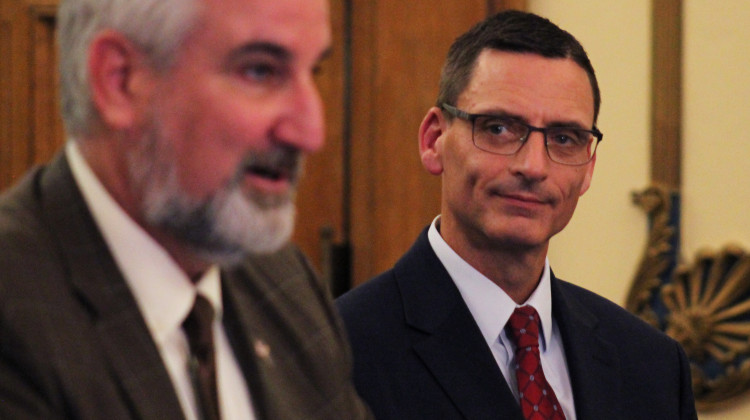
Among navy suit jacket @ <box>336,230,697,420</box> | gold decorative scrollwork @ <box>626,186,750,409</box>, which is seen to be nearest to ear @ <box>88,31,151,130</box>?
navy suit jacket @ <box>336,230,697,420</box>

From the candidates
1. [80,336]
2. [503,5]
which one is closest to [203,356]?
[80,336]

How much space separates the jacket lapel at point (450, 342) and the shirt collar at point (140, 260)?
792 millimetres

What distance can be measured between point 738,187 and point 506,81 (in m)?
1.49

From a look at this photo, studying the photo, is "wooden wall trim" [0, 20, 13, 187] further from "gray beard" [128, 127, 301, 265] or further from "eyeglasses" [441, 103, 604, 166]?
"gray beard" [128, 127, 301, 265]

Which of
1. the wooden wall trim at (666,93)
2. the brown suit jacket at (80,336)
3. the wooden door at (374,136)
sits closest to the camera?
the brown suit jacket at (80,336)

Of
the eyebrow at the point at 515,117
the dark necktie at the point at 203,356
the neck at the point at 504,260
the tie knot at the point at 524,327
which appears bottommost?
the tie knot at the point at 524,327

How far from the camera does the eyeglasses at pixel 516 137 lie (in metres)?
1.95

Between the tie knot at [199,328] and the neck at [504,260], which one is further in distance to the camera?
the neck at [504,260]

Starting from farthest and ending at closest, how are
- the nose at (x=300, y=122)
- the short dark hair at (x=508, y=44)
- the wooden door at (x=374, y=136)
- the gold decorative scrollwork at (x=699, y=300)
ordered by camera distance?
the wooden door at (x=374, y=136)
the gold decorative scrollwork at (x=699, y=300)
the short dark hair at (x=508, y=44)
the nose at (x=300, y=122)

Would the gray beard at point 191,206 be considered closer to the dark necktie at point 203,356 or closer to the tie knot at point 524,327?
the dark necktie at point 203,356

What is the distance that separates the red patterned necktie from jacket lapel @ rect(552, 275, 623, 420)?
8cm

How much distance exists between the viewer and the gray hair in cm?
113

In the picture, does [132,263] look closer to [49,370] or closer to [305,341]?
[49,370]

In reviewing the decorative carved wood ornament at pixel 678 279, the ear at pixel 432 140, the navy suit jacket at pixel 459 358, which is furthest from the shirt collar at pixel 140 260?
the decorative carved wood ornament at pixel 678 279
